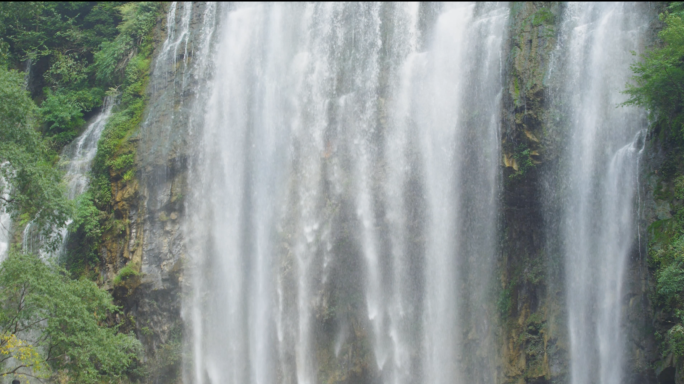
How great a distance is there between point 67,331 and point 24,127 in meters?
6.47

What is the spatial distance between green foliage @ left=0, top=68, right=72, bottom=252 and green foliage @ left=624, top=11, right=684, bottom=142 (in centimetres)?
1771

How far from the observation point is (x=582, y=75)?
736 inches

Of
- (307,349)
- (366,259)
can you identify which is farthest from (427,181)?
(307,349)

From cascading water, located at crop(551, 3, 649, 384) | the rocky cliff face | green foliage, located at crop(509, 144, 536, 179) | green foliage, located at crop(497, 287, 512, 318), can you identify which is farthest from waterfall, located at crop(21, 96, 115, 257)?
cascading water, located at crop(551, 3, 649, 384)

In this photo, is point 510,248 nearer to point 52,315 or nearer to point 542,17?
point 542,17

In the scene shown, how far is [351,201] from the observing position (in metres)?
21.1

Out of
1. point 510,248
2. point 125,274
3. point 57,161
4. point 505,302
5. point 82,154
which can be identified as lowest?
point 505,302

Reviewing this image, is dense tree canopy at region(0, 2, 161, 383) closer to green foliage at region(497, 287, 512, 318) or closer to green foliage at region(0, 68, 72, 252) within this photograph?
green foliage at region(0, 68, 72, 252)

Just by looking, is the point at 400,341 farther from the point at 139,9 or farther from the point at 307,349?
the point at 139,9

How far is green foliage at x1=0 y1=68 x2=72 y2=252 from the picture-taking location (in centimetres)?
1623

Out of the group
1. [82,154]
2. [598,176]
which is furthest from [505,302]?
[82,154]

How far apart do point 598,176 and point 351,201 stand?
28.6ft

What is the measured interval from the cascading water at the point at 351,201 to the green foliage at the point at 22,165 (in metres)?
5.80

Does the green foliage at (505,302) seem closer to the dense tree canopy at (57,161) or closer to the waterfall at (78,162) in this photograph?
the dense tree canopy at (57,161)
